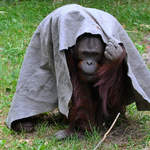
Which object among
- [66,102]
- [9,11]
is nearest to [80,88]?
[66,102]

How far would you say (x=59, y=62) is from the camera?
2.62 m

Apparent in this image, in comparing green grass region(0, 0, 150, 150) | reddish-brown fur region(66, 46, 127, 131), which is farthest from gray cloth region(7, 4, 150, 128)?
green grass region(0, 0, 150, 150)

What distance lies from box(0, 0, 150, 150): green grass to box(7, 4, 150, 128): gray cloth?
186 millimetres

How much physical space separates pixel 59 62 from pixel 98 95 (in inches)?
13.5

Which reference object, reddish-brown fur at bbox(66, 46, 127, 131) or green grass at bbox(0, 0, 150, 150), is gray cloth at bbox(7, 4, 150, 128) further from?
green grass at bbox(0, 0, 150, 150)

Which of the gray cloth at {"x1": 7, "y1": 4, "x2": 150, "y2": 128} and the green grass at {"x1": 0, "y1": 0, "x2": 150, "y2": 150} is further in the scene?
the green grass at {"x1": 0, "y1": 0, "x2": 150, "y2": 150}

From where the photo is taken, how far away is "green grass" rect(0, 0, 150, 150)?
2.66 m

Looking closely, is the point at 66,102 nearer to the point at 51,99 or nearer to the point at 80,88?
the point at 80,88

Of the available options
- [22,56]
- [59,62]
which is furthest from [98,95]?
[22,56]

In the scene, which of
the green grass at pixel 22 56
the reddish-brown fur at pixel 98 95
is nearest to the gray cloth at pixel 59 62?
the reddish-brown fur at pixel 98 95

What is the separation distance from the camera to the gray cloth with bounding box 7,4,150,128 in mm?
2545

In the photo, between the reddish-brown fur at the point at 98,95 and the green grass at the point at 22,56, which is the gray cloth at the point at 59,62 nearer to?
the reddish-brown fur at the point at 98,95

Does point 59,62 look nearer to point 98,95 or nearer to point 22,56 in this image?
point 98,95

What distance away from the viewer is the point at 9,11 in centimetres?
549
